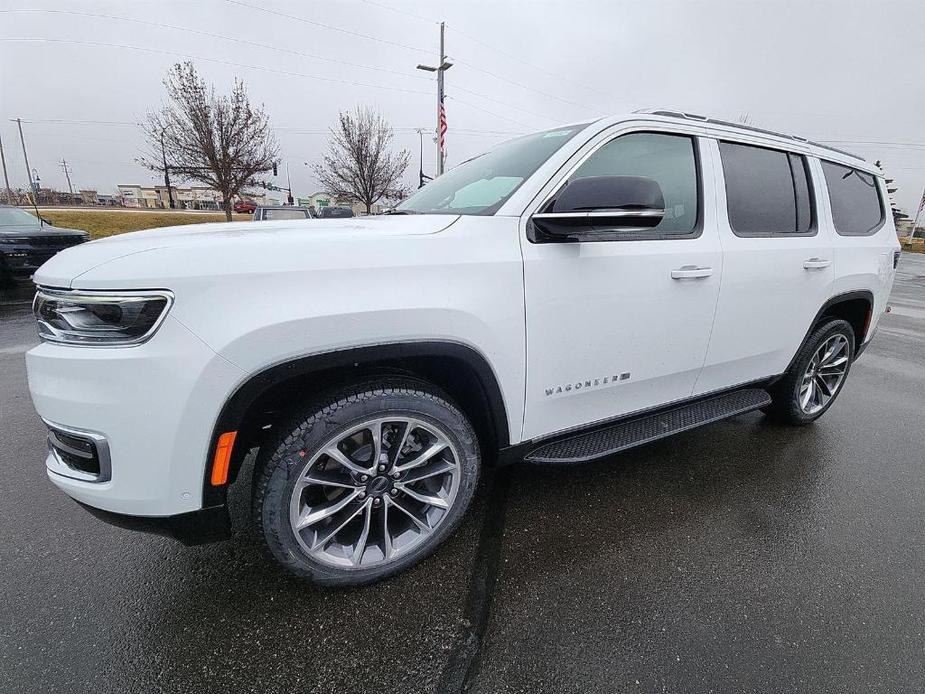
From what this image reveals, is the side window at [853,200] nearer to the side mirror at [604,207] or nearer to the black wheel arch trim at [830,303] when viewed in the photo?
the black wheel arch trim at [830,303]

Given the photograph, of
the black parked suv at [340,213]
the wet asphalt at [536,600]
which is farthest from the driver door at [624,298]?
the black parked suv at [340,213]

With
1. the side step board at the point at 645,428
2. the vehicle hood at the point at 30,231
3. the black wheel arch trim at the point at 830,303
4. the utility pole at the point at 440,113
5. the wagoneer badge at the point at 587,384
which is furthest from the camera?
the utility pole at the point at 440,113

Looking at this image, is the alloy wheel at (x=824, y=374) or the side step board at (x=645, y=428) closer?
the side step board at (x=645, y=428)

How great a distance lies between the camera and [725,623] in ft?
5.61

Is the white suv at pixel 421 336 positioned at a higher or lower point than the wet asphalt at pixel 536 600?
higher

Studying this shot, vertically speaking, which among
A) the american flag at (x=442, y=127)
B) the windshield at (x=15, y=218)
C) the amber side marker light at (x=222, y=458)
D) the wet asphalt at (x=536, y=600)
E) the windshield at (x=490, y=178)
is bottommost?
the wet asphalt at (x=536, y=600)

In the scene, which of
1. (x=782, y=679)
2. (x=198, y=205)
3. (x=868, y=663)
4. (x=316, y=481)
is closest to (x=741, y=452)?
(x=868, y=663)

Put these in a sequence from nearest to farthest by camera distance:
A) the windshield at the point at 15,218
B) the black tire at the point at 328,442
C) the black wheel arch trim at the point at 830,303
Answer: the black tire at the point at 328,442 → the black wheel arch trim at the point at 830,303 → the windshield at the point at 15,218

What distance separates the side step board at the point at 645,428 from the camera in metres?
2.08

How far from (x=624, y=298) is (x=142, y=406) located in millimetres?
1842

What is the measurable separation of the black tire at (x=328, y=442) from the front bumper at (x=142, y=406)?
0.76 feet

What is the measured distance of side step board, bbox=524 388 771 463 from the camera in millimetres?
2084

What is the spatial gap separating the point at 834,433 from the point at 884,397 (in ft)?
4.61

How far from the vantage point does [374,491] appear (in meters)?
1.80
